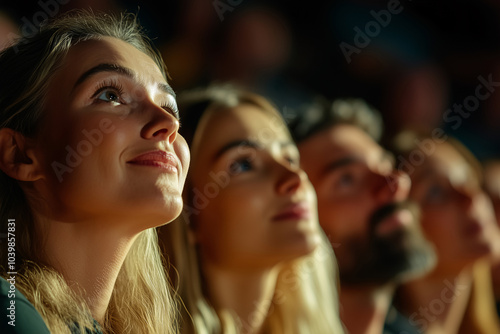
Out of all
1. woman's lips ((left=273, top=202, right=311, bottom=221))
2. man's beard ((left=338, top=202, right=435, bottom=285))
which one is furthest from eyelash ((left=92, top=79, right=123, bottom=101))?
man's beard ((left=338, top=202, right=435, bottom=285))

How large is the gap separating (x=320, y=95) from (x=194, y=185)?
2.28 feet

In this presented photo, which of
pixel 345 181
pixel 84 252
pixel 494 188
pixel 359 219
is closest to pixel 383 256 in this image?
pixel 359 219

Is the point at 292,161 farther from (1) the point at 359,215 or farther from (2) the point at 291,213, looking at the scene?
(1) the point at 359,215

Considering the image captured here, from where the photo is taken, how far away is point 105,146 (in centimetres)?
102

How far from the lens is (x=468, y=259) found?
1924mm

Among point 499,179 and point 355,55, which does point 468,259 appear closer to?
point 499,179

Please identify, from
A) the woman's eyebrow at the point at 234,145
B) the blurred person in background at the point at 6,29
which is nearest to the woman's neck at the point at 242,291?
the woman's eyebrow at the point at 234,145

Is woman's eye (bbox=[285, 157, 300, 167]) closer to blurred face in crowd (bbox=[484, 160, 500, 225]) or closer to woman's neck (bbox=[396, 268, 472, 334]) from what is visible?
woman's neck (bbox=[396, 268, 472, 334])

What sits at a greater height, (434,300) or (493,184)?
(493,184)

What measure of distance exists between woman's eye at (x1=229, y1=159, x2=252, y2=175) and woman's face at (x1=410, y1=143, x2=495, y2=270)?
714mm

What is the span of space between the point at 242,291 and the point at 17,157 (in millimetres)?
574

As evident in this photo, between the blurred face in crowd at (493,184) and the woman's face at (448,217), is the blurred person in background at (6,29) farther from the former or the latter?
the blurred face in crowd at (493,184)

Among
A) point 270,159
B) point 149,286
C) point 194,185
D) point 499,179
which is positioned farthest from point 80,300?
point 499,179

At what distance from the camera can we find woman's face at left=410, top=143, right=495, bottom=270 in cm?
192
